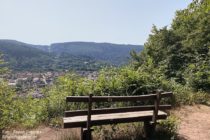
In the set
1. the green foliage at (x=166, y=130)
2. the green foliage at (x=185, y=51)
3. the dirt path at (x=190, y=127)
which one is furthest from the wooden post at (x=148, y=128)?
the green foliage at (x=185, y=51)

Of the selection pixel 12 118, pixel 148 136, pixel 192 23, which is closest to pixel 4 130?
pixel 12 118

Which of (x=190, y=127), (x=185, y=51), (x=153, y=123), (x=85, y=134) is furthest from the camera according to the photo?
(x=185, y=51)

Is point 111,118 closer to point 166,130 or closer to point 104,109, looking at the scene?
point 104,109

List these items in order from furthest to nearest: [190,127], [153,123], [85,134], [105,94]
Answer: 1. [105,94]
2. [190,127]
3. [153,123]
4. [85,134]

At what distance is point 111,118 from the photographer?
708 centimetres

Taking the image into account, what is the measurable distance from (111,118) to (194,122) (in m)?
4.01

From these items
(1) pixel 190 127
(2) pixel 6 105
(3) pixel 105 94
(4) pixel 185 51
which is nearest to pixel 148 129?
(1) pixel 190 127

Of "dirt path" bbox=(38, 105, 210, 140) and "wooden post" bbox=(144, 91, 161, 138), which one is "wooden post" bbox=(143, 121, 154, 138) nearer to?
"wooden post" bbox=(144, 91, 161, 138)

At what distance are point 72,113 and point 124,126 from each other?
1841 mm

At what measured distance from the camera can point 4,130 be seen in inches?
366

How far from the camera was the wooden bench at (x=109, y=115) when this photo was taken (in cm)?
669

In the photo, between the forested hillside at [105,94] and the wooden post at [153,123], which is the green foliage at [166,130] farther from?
the wooden post at [153,123]

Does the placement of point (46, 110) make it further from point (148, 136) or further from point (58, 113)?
point (148, 136)

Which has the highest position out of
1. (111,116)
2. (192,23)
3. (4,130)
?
(192,23)
